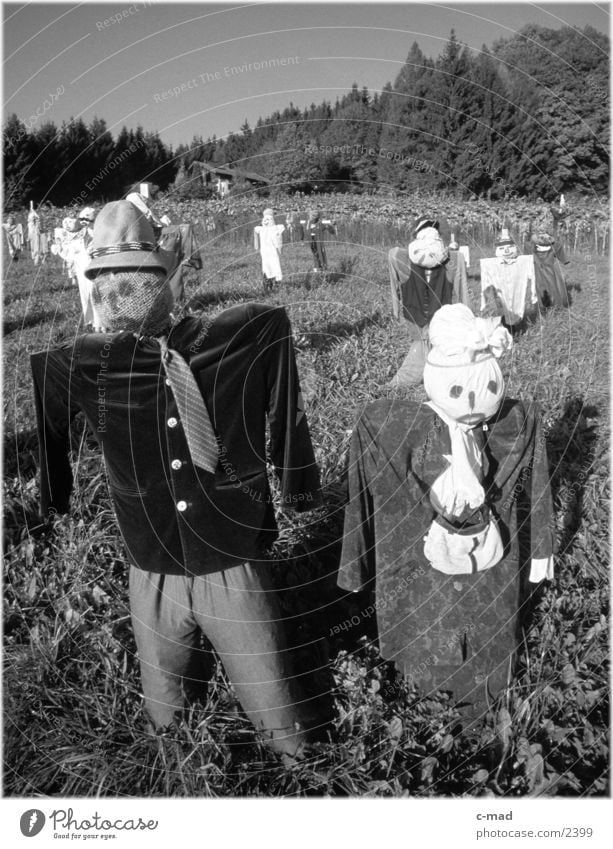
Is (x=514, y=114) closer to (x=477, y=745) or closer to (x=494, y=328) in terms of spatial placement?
(x=494, y=328)

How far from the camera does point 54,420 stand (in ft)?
6.59

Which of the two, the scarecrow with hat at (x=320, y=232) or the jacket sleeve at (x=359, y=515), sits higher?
the scarecrow with hat at (x=320, y=232)

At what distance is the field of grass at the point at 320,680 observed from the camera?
7.01 feet

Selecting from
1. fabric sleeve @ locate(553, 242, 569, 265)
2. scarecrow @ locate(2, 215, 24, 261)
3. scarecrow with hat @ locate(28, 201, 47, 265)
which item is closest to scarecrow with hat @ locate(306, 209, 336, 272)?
fabric sleeve @ locate(553, 242, 569, 265)

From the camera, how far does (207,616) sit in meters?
1.94

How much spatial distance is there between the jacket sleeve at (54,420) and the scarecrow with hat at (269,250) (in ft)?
14.7

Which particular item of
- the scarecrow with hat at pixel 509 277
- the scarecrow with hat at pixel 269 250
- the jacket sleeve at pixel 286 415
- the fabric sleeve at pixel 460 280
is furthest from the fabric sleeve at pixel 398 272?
the jacket sleeve at pixel 286 415

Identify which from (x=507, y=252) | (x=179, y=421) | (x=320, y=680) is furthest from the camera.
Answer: (x=507, y=252)

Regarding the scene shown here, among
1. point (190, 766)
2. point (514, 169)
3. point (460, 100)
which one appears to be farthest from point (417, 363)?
point (190, 766)

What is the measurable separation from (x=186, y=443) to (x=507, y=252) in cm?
684

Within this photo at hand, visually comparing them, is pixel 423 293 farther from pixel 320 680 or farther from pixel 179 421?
pixel 179 421

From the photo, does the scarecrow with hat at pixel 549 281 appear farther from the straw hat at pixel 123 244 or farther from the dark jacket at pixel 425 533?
the straw hat at pixel 123 244

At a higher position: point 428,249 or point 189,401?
point 428,249

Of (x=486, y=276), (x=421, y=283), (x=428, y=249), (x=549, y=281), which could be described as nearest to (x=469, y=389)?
(x=428, y=249)
